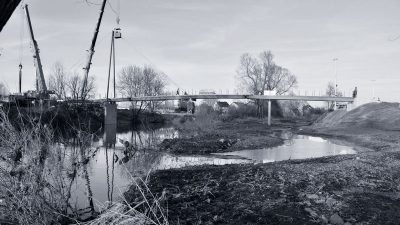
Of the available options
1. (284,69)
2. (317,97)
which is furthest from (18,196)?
(284,69)

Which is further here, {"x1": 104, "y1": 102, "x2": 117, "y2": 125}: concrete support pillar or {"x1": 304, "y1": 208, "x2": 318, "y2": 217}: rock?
{"x1": 104, "y1": 102, "x2": 117, "y2": 125}: concrete support pillar

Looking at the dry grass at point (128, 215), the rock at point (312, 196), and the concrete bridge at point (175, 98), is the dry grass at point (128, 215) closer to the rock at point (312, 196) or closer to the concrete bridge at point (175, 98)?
the rock at point (312, 196)

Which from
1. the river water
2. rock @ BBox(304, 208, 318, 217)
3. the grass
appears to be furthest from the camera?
the river water

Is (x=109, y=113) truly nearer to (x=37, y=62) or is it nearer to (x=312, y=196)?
(x=37, y=62)

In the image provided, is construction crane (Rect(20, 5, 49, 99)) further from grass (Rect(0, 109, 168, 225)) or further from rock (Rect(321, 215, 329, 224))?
rock (Rect(321, 215, 329, 224))

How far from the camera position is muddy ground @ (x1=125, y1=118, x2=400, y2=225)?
24.6 feet

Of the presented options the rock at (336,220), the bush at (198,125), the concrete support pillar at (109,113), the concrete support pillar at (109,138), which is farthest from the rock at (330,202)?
the concrete support pillar at (109,113)

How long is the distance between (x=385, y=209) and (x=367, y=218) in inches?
34.5

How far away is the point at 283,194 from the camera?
909 centimetres

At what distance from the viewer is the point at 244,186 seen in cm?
1005

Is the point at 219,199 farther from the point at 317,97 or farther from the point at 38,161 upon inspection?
the point at 317,97

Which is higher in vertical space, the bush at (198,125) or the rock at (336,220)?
the rock at (336,220)

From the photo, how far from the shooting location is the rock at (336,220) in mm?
7062

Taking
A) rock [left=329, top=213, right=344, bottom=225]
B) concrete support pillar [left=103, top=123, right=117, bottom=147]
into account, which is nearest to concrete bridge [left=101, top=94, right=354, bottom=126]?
concrete support pillar [left=103, top=123, right=117, bottom=147]
